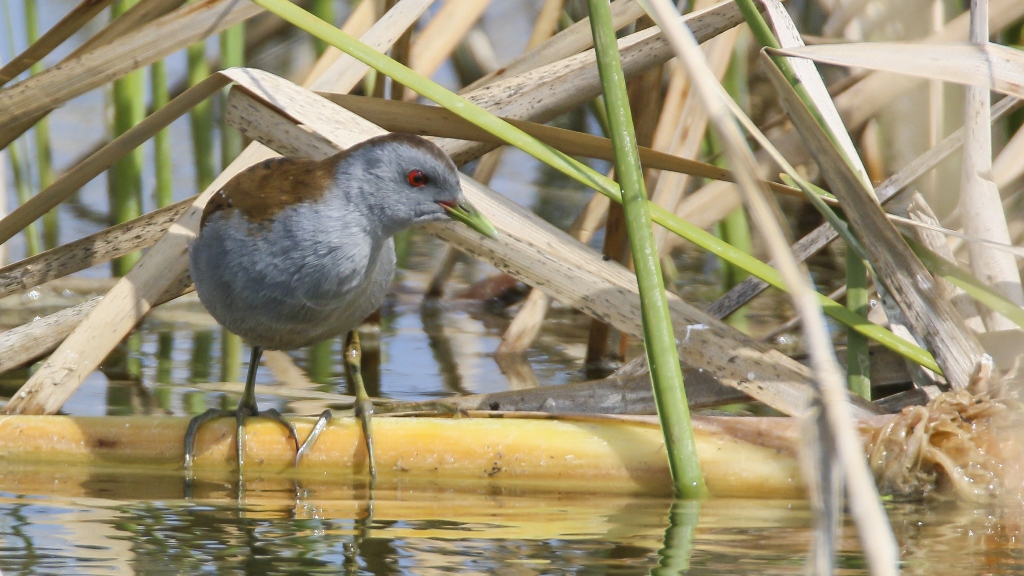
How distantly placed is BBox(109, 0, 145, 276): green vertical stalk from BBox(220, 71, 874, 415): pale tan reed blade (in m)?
1.03

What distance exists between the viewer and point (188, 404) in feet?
9.35

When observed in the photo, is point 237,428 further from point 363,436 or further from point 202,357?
point 202,357

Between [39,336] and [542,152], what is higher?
[542,152]

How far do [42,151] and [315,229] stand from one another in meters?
2.05

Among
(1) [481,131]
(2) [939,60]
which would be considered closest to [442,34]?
(1) [481,131]

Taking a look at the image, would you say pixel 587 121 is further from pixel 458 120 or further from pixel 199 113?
pixel 458 120

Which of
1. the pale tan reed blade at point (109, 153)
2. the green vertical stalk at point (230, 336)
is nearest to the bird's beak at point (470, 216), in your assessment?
the pale tan reed blade at point (109, 153)

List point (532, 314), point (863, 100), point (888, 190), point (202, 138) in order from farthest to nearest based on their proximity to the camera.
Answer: point (202, 138) < point (863, 100) < point (532, 314) < point (888, 190)

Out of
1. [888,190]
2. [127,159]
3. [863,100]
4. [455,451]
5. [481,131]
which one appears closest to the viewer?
[455,451]

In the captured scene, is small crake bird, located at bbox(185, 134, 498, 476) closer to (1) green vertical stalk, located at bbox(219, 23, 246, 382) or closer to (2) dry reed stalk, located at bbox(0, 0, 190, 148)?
(2) dry reed stalk, located at bbox(0, 0, 190, 148)

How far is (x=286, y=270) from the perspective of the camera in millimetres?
2256

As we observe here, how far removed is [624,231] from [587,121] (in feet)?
10.6

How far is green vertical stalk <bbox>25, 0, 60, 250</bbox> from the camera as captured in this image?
3.39 metres

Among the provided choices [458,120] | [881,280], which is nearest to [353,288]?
[458,120]
